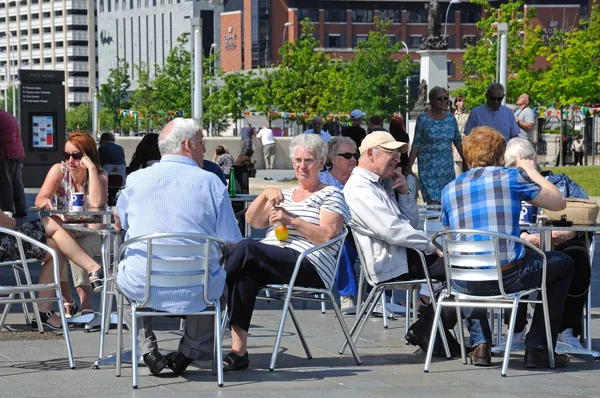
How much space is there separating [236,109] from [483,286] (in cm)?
6552

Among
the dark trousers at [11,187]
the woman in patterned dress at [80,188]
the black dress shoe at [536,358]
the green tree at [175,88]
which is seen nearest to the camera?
the black dress shoe at [536,358]

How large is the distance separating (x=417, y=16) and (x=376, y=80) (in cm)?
4510

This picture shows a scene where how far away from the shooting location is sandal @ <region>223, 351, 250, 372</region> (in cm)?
724

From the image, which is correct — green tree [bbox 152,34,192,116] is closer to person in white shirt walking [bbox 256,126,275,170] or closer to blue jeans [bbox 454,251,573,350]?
person in white shirt walking [bbox 256,126,275,170]

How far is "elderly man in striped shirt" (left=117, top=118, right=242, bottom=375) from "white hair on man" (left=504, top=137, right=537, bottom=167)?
6.80 ft

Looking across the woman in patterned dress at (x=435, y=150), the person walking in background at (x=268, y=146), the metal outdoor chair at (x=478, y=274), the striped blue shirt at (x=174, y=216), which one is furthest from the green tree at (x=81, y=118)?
the striped blue shirt at (x=174, y=216)

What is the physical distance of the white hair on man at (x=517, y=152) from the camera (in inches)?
313

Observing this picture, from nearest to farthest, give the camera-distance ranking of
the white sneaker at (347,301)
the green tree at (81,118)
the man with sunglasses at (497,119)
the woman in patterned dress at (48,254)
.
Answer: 1. the woman in patterned dress at (48,254)
2. the white sneaker at (347,301)
3. the man with sunglasses at (497,119)
4. the green tree at (81,118)

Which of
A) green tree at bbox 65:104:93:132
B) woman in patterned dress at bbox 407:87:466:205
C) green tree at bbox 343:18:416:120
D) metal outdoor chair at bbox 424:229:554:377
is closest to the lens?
metal outdoor chair at bbox 424:229:554:377

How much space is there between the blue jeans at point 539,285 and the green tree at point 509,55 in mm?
46751

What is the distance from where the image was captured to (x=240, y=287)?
725cm

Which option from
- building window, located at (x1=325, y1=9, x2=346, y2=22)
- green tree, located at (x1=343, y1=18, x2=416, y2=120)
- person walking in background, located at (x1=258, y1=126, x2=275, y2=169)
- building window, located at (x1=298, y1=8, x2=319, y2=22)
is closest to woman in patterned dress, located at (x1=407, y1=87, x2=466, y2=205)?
person walking in background, located at (x1=258, y1=126, x2=275, y2=169)

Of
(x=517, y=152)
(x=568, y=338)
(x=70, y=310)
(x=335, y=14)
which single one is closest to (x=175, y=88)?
(x=335, y=14)

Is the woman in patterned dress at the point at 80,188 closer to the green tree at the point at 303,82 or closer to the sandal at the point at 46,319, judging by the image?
the sandal at the point at 46,319
